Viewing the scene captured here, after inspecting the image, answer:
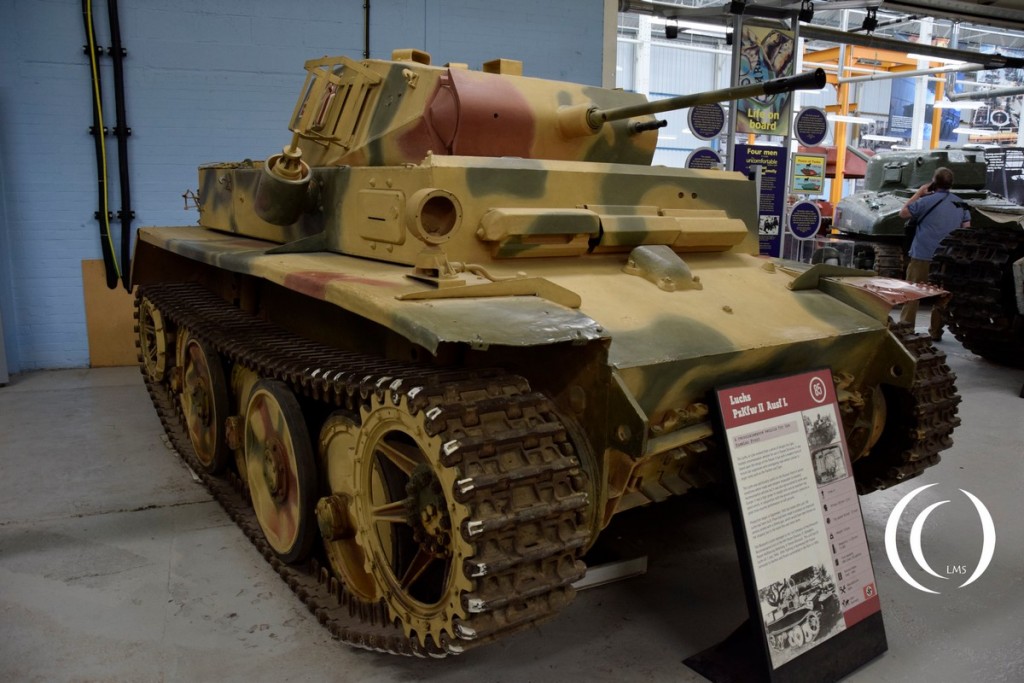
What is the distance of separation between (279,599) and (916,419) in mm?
2959

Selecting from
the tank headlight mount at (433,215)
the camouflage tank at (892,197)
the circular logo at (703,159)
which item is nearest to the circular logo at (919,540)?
the tank headlight mount at (433,215)

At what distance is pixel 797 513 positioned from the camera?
3008mm

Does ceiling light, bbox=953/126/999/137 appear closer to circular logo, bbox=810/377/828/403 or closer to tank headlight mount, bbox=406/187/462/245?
circular logo, bbox=810/377/828/403

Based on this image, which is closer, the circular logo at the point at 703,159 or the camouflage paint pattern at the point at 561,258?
the camouflage paint pattern at the point at 561,258

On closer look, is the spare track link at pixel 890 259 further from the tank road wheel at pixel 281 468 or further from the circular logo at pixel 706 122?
the tank road wheel at pixel 281 468

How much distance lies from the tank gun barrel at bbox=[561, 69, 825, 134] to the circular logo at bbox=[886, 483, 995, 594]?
2.25m

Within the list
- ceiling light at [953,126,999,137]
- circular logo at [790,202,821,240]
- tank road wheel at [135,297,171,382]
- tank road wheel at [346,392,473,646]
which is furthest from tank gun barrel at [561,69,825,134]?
ceiling light at [953,126,999,137]

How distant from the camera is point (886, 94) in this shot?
1058 inches

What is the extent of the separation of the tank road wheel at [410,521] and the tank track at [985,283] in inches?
251

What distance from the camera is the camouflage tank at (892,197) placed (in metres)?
12.6

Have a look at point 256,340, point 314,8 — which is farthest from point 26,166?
point 256,340

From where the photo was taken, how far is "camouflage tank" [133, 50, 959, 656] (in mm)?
2506

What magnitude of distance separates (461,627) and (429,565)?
0.57 meters

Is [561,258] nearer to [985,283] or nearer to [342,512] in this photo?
[342,512]
